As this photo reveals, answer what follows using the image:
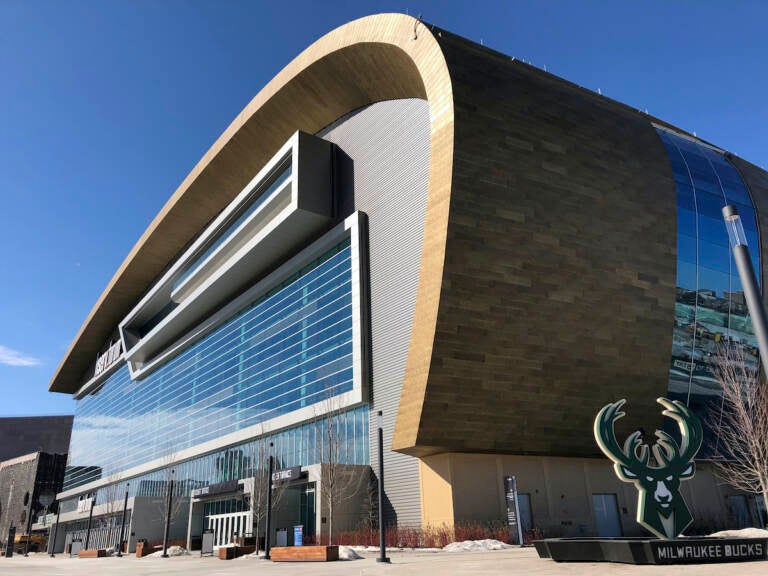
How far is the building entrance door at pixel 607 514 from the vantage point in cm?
2903

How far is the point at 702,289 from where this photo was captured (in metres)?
33.1

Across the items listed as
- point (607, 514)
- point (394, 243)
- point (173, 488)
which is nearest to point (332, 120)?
point (394, 243)

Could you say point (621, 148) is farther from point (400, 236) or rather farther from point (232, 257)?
point (232, 257)

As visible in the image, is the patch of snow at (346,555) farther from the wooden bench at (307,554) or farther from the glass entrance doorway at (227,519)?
the glass entrance doorway at (227,519)

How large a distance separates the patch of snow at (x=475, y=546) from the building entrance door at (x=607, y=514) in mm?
7925

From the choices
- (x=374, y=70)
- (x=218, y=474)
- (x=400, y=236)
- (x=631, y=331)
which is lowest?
(x=218, y=474)

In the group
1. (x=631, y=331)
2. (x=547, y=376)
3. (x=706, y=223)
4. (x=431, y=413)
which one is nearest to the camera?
(x=431, y=413)

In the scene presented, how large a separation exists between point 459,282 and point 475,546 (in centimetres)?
1070

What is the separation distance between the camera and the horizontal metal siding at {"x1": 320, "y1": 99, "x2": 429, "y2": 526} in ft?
95.3

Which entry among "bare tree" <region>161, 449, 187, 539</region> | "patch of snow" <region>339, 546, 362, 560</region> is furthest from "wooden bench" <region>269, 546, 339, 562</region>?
"bare tree" <region>161, 449, 187, 539</region>

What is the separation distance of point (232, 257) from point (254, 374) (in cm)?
899

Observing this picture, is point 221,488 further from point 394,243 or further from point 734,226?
point 734,226

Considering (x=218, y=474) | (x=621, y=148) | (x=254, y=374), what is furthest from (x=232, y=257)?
(x=621, y=148)

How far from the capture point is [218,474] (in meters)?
45.3
